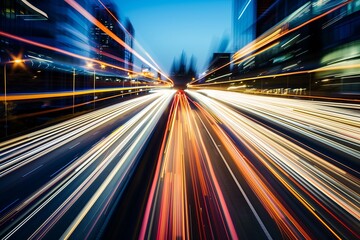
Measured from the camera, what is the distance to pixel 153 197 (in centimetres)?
534

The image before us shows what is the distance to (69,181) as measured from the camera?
6141 millimetres

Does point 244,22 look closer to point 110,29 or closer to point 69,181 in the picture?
point 110,29

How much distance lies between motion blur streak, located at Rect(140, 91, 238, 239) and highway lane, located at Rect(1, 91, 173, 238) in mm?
735

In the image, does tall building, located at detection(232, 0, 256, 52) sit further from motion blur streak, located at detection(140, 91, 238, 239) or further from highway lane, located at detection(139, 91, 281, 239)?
highway lane, located at detection(139, 91, 281, 239)

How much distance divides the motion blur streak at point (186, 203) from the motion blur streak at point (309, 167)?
763 mm

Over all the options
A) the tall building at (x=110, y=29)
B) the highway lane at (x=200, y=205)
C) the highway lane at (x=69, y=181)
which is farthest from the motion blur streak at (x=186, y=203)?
the tall building at (x=110, y=29)

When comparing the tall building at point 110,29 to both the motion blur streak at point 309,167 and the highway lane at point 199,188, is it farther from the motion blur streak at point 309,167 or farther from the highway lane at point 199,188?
the highway lane at point 199,188

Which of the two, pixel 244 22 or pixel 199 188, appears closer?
pixel 199 188

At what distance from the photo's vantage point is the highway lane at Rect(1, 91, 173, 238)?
4.27 metres

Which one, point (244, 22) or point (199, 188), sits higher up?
point (244, 22)

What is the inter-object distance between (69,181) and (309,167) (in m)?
5.25

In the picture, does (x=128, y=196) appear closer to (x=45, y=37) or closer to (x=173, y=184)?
(x=173, y=184)

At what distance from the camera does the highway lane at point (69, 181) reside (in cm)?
427

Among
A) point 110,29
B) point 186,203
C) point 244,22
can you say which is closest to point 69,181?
point 186,203
